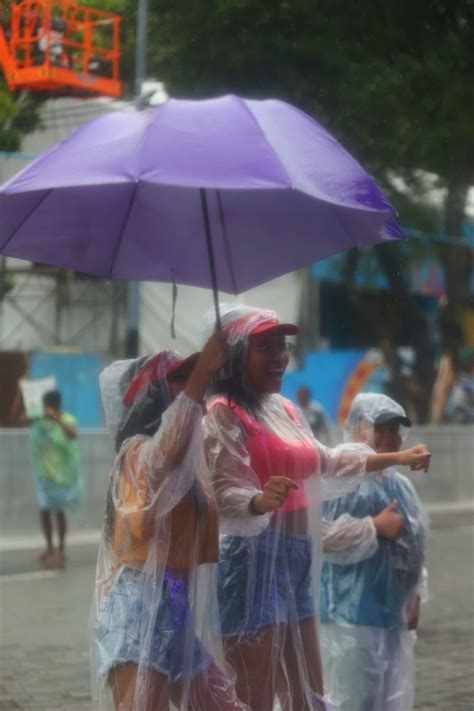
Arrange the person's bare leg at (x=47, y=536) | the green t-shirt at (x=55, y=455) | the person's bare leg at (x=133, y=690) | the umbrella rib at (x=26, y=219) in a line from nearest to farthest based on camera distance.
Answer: the person's bare leg at (x=133, y=690), the umbrella rib at (x=26, y=219), the person's bare leg at (x=47, y=536), the green t-shirt at (x=55, y=455)

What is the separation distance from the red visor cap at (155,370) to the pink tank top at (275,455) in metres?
0.31

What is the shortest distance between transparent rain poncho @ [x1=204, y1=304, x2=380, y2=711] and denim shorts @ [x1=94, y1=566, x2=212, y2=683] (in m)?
0.33

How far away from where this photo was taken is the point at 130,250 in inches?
173

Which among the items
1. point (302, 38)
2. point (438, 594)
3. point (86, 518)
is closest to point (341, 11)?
point (302, 38)

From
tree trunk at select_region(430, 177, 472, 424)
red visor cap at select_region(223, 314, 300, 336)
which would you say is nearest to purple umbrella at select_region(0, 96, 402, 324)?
red visor cap at select_region(223, 314, 300, 336)

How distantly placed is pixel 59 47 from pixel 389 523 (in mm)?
3796

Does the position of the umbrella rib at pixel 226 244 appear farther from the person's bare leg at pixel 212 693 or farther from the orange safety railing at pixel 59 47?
the orange safety railing at pixel 59 47

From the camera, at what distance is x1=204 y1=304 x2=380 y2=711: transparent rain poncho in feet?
13.5

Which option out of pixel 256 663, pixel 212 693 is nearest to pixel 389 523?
pixel 256 663

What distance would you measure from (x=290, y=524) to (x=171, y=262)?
969 millimetres

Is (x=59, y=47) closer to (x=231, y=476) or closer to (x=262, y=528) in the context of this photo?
(x=231, y=476)

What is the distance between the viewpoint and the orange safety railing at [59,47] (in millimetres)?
7258

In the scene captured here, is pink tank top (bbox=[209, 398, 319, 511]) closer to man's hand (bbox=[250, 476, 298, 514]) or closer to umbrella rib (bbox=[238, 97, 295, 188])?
man's hand (bbox=[250, 476, 298, 514])

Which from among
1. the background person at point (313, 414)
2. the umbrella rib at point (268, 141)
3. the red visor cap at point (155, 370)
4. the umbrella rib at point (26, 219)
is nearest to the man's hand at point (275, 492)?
the red visor cap at point (155, 370)
